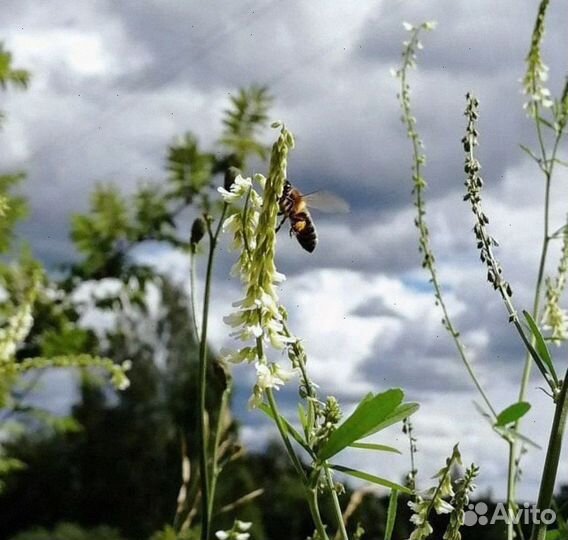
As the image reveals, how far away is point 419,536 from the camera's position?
0.55 metres

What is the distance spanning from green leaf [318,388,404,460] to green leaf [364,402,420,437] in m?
0.02

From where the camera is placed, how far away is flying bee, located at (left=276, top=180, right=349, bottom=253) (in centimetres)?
90

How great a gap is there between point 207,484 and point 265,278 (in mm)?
143

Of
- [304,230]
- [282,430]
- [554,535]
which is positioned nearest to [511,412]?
[554,535]

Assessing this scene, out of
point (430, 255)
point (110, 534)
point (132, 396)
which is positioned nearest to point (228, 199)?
point (430, 255)

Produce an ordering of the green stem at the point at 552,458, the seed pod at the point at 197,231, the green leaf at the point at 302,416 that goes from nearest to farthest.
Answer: the green stem at the point at 552,458, the green leaf at the point at 302,416, the seed pod at the point at 197,231

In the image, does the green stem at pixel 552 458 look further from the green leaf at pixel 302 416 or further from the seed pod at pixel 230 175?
the seed pod at pixel 230 175

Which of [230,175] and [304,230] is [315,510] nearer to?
[230,175]

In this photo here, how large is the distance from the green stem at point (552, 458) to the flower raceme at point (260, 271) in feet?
0.45

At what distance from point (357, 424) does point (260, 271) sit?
0.32 ft

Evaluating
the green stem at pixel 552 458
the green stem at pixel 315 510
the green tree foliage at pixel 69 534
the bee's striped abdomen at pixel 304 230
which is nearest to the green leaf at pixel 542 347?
the green stem at pixel 552 458

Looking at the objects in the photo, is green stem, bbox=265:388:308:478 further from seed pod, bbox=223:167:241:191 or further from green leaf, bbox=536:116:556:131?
green leaf, bbox=536:116:556:131

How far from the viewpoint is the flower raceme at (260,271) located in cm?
51

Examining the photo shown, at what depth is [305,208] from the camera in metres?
0.97
